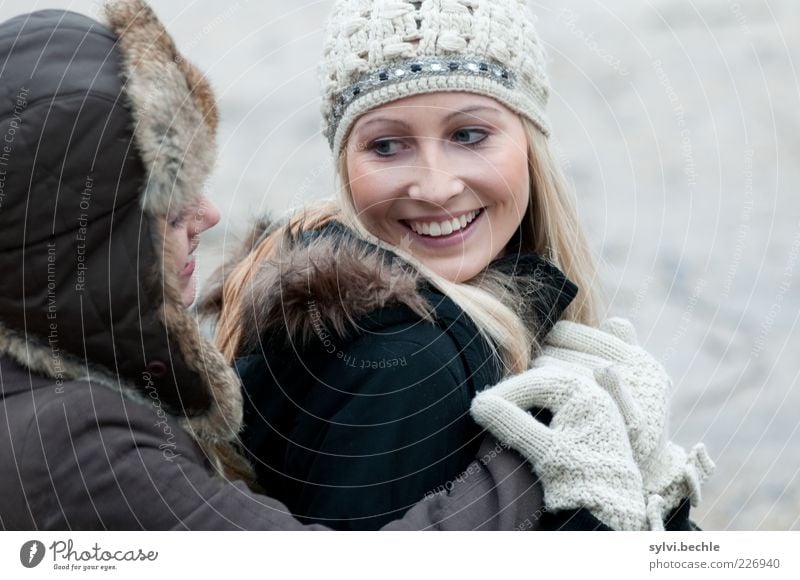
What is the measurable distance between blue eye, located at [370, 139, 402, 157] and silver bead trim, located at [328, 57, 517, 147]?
0.08m

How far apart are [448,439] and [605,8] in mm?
1315

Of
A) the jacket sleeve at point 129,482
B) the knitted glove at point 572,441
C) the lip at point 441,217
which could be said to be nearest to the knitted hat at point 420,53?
the lip at point 441,217

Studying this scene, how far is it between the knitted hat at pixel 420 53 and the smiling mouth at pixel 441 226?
7.5 inches

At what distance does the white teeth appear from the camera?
169 cm

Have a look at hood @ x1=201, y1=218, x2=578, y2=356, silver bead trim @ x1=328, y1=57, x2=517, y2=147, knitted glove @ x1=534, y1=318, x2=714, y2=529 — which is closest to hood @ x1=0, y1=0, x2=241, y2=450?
hood @ x1=201, y1=218, x2=578, y2=356

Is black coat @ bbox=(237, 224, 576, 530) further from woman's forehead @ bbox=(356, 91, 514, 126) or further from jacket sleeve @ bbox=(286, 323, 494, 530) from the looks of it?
woman's forehead @ bbox=(356, 91, 514, 126)

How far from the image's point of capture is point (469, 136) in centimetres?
165

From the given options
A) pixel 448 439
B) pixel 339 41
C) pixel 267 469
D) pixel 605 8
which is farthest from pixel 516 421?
pixel 605 8

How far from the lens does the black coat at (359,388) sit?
146 centimetres

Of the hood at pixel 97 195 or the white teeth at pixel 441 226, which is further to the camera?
the white teeth at pixel 441 226

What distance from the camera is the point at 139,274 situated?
135 cm

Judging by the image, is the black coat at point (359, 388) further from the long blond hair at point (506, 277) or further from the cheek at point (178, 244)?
the cheek at point (178, 244)

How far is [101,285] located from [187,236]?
187 millimetres
